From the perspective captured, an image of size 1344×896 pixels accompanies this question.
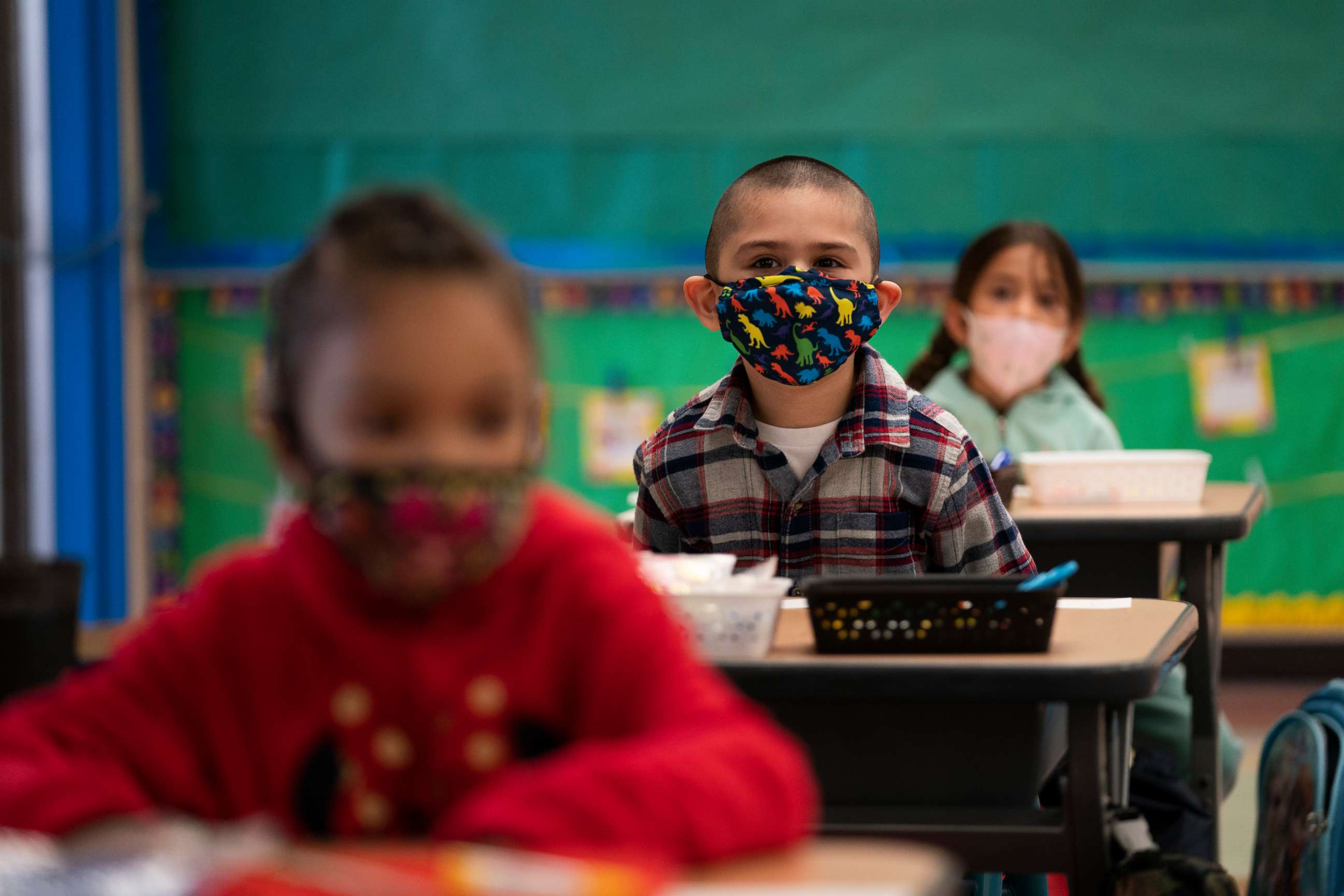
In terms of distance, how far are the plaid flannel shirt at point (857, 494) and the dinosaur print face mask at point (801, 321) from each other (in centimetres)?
10

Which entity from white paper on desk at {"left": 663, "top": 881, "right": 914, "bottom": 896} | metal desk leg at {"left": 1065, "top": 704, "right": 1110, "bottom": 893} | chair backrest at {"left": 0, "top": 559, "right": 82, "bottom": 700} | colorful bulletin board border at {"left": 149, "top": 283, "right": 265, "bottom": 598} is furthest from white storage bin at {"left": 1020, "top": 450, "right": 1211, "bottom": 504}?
colorful bulletin board border at {"left": 149, "top": 283, "right": 265, "bottom": 598}

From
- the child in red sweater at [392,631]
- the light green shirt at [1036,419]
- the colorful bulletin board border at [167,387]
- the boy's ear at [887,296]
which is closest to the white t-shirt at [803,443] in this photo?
the boy's ear at [887,296]

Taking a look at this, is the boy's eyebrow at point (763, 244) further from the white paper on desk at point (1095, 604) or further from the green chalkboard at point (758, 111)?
the green chalkboard at point (758, 111)

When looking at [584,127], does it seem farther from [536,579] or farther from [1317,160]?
[536,579]

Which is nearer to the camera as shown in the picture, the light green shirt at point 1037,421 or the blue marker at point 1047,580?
the blue marker at point 1047,580

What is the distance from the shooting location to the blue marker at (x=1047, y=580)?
1.71 m

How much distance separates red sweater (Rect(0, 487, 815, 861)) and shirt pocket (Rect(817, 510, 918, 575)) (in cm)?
127

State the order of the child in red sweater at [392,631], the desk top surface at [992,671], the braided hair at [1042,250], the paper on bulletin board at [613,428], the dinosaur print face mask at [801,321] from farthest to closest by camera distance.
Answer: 1. the paper on bulletin board at [613,428]
2. the braided hair at [1042,250]
3. the dinosaur print face mask at [801,321]
4. the desk top surface at [992,671]
5. the child in red sweater at [392,631]

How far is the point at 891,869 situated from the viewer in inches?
34.4

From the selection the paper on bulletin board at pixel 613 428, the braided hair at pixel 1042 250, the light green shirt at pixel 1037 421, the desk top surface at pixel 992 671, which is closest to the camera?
the desk top surface at pixel 992 671

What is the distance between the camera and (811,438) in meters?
2.39

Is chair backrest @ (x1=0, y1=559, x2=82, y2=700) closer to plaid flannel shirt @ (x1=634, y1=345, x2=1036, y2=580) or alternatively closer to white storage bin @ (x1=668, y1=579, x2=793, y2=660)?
plaid flannel shirt @ (x1=634, y1=345, x2=1036, y2=580)

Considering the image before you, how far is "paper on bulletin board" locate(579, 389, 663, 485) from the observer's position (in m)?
5.71

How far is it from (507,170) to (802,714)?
4.18m
